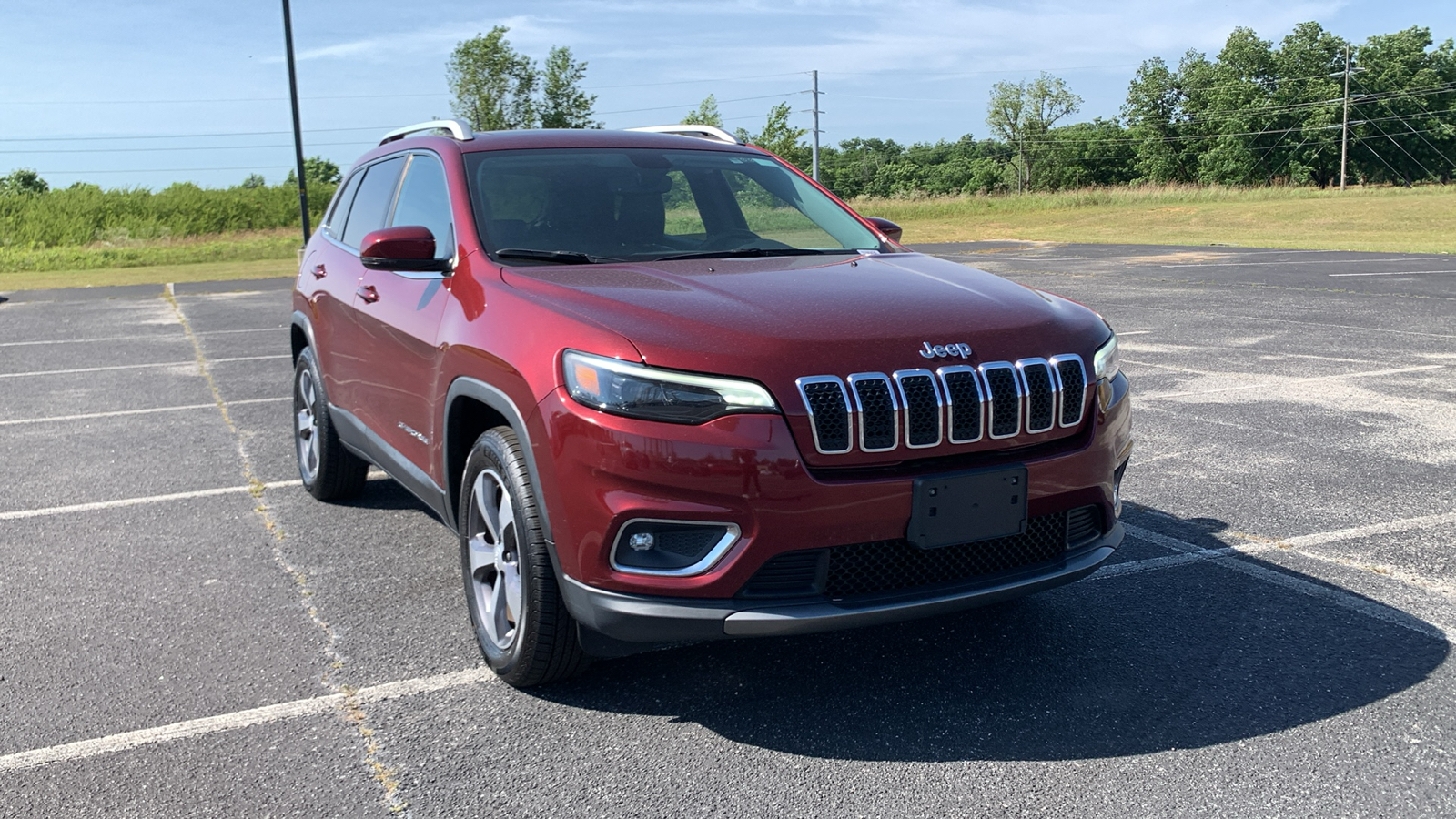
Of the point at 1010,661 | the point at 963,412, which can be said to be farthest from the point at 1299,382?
the point at 963,412

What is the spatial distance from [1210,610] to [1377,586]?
28.4 inches

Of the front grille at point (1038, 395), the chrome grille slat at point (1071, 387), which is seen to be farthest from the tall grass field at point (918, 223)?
the front grille at point (1038, 395)

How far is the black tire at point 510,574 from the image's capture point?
3.28m

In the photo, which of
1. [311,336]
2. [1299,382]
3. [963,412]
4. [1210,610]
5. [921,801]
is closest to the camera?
[921,801]

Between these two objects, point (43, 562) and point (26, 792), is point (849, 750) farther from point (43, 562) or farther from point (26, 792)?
point (43, 562)

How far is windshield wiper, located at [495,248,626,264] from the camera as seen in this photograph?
155 inches

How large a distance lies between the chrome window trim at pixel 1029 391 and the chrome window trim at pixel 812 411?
21.2 inches

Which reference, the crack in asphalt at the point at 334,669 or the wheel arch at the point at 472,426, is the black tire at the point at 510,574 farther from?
the crack in asphalt at the point at 334,669

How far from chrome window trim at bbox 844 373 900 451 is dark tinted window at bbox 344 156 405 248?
277 centimetres

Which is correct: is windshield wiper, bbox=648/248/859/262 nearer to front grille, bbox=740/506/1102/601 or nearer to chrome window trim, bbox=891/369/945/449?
chrome window trim, bbox=891/369/945/449

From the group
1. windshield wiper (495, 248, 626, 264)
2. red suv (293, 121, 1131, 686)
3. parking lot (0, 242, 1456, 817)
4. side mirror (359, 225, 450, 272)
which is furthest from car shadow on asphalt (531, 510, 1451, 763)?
side mirror (359, 225, 450, 272)

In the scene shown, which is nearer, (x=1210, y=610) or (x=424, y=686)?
(x=424, y=686)

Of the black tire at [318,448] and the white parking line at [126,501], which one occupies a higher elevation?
the black tire at [318,448]

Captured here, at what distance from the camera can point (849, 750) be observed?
3127mm
